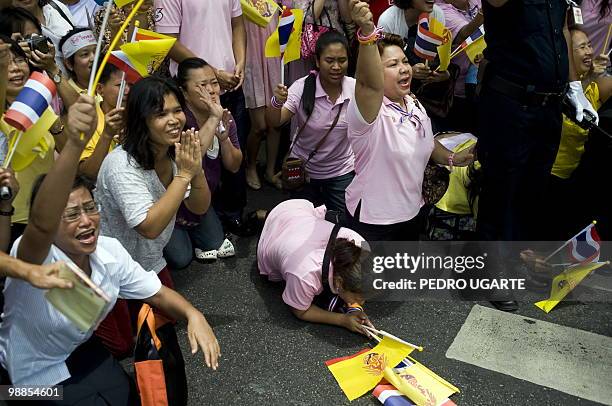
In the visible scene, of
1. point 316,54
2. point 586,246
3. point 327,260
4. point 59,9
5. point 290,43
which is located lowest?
point 586,246

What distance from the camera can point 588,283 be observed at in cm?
366

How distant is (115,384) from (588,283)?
2.76 meters

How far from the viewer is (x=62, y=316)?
212 centimetres

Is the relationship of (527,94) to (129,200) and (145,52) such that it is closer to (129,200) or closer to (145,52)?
(145,52)

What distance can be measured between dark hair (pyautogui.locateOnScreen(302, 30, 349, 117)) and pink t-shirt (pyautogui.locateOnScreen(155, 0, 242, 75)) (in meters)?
0.59

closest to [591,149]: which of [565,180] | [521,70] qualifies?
[565,180]

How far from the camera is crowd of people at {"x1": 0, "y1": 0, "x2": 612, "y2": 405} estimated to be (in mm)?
2246

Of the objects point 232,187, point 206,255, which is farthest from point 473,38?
point 206,255

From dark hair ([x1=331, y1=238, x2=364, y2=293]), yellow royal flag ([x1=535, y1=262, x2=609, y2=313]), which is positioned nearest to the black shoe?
yellow royal flag ([x1=535, y1=262, x2=609, y2=313])

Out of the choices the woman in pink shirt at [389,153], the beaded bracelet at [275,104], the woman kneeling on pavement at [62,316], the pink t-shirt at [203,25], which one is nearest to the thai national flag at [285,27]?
the beaded bracelet at [275,104]

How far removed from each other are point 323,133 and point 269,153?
836 mm

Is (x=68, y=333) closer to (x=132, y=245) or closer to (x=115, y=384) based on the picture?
(x=115, y=384)

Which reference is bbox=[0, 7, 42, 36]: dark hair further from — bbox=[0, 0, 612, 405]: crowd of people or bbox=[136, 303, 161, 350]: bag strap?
bbox=[136, 303, 161, 350]: bag strap

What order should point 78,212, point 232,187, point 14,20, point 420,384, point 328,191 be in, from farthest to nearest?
point 328,191, point 232,187, point 14,20, point 420,384, point 78,212
